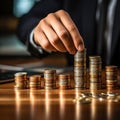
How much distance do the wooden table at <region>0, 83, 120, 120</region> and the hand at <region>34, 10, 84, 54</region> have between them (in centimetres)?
15

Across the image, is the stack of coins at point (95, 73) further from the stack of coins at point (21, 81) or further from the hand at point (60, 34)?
the stack of coins at point (21, 81)

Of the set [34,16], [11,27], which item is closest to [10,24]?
[11,27]

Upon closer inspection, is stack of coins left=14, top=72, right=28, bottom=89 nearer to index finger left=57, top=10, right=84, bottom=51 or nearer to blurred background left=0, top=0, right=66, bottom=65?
index finger left=57, top=10, right=84, bottom=51

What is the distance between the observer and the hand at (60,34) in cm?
154

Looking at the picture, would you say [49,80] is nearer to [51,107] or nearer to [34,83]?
[34,83]

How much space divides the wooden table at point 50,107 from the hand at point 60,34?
0.15m

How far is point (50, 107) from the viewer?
4.13 feet

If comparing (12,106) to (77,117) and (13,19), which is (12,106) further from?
(13,19)

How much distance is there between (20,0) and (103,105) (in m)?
3.08

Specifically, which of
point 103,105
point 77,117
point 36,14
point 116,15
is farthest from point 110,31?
point 77,117

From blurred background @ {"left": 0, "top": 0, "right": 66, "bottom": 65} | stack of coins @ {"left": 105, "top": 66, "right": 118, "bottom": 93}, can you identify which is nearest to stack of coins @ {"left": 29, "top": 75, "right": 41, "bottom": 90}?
stack of coins @ {"left": 105, "top": 66, "right": 118, "bottom": 93}

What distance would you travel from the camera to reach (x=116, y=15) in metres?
2.49

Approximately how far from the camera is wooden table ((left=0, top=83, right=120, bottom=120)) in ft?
3.75

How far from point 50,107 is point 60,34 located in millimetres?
365
